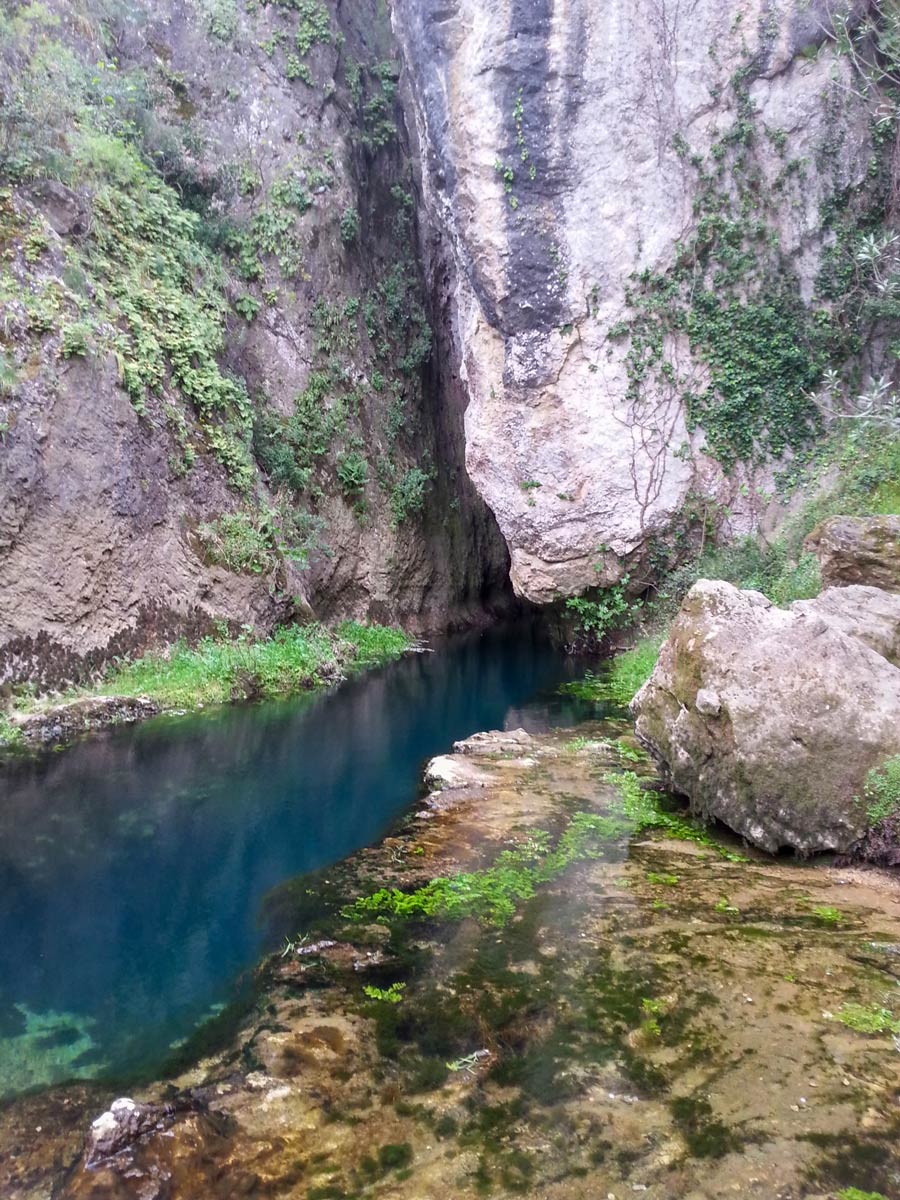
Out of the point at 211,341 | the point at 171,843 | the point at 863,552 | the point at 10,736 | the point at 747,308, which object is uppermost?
the point at 747,308

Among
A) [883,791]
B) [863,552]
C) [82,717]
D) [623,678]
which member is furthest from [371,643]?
[883,791]

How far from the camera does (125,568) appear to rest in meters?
12.5

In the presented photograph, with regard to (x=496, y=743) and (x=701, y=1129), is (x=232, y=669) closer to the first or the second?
(x=496, y=743)

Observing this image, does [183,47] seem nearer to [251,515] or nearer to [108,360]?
[108,360]

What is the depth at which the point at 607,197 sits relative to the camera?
48.3 feet

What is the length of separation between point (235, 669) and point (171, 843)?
5839mm

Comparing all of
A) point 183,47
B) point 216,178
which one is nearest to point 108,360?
point 216,178

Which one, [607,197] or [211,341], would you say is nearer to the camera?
[607,197]

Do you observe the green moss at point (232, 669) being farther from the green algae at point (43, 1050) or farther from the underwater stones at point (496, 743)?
the green algae at point (43, 1050)

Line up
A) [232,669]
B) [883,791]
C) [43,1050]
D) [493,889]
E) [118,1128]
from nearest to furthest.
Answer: [118,1128]
[43,1050]
[883,791]
[493,889]
[232,669]

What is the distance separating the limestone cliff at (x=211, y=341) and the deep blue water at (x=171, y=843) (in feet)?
9.46

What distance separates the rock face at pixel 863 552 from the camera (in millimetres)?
7910

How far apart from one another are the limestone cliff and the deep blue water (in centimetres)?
288

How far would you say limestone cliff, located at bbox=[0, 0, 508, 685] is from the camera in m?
11.9
